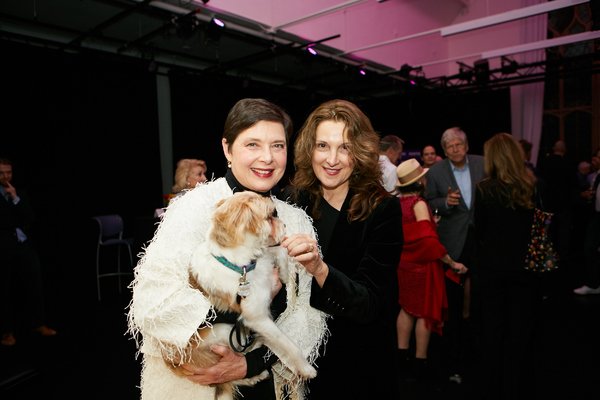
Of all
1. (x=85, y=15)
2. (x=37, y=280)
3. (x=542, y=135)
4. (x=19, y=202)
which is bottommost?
(x=37, y=280)

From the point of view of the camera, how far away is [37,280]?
15.5 feet

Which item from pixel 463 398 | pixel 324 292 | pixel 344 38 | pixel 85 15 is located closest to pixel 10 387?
pixel 324 292

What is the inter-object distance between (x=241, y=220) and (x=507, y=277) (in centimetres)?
261

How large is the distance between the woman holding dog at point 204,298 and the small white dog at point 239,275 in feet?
0.13

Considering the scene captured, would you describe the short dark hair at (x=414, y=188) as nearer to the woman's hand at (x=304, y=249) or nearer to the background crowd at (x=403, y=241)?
the background crowd at (x=403, y=241)

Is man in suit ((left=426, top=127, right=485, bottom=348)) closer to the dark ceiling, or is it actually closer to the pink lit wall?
the dark ceiling

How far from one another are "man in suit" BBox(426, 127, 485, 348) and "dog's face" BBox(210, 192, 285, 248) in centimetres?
316

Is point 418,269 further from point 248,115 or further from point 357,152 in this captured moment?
point 248,115

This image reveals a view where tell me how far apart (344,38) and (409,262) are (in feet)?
27.2

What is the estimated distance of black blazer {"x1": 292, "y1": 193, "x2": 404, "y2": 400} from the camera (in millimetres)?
1559

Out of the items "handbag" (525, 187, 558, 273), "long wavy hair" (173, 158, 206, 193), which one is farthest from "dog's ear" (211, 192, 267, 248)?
"long wavy hair" (173, 158, 206, 193)

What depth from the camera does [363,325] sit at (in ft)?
5.31

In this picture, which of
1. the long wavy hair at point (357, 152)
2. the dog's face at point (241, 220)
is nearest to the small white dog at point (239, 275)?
the dog's face at point (241, 220)

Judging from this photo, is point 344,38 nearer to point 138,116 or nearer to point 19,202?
point 138,116
